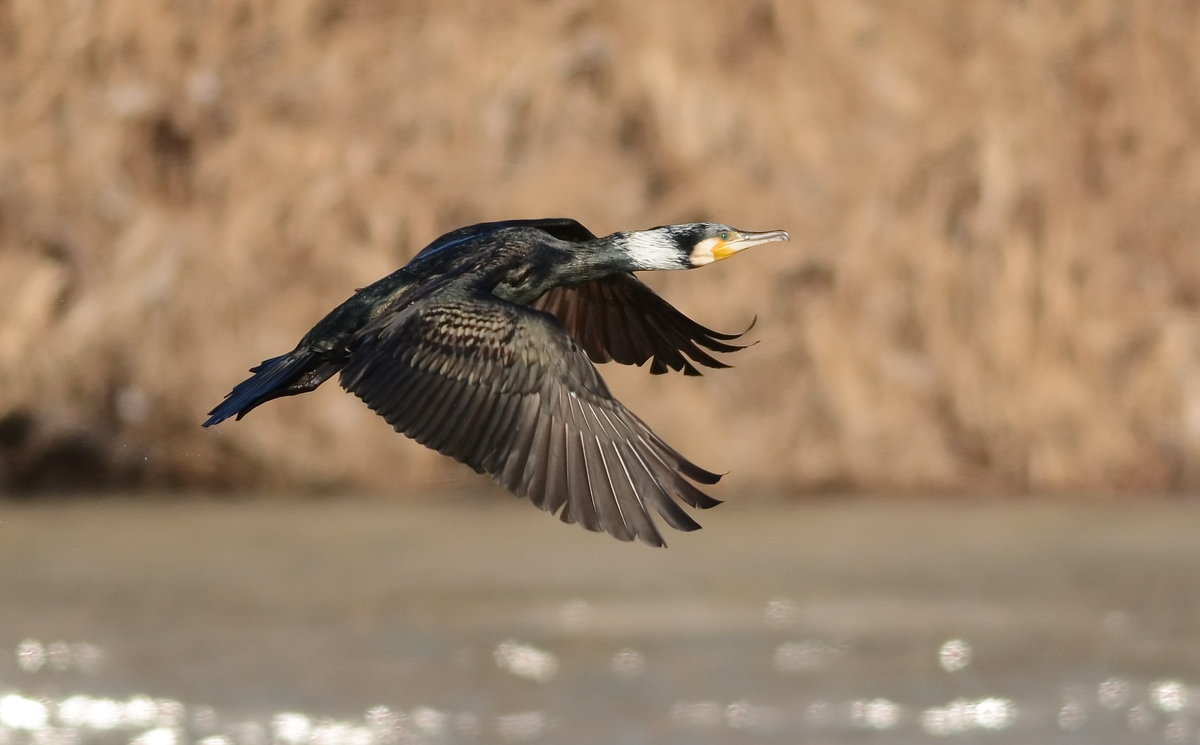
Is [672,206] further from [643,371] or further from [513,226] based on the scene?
[513,226]

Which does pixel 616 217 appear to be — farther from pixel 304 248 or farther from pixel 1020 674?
pixel 1020 674

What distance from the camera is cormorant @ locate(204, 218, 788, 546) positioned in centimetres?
463

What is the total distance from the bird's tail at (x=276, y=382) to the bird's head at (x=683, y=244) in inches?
25.8

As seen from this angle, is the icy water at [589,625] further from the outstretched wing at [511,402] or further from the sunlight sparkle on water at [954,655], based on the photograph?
the outstretched wing at [511,402]

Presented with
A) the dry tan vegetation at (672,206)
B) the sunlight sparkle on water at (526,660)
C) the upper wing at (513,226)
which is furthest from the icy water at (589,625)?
the upper wing at (513,226)

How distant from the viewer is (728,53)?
1434cm

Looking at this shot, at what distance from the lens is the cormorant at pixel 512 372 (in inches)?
182

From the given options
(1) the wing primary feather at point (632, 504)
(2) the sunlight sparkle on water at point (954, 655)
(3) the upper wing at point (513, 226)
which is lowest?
(1) the wing primary feather at point (632, 504)

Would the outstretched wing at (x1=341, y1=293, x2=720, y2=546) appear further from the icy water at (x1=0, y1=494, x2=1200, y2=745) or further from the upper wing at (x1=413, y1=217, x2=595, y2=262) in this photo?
the icy water at (x1=0, y1=494, x2=1200, y2=745)

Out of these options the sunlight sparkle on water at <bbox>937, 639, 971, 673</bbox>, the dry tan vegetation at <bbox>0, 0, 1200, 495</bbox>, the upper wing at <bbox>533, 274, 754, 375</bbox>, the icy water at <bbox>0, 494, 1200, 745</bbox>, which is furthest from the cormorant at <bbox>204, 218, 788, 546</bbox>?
the sunlight sparkle on water at <bbox>937, 639, 971, 673</bbox>

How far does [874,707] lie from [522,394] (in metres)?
8.83

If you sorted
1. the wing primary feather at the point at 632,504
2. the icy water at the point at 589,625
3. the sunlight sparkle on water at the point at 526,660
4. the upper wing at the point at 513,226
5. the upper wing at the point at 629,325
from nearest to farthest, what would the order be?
the wing primary feather at the point at 632,504, the upper wing at the point at 513,226, the upper wing at the point at 629,325, the icy water at the point at 589,625, the sunlight sparkle on water at the point at 526,660

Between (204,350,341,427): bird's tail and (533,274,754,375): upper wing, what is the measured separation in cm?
73

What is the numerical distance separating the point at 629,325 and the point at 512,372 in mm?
831
